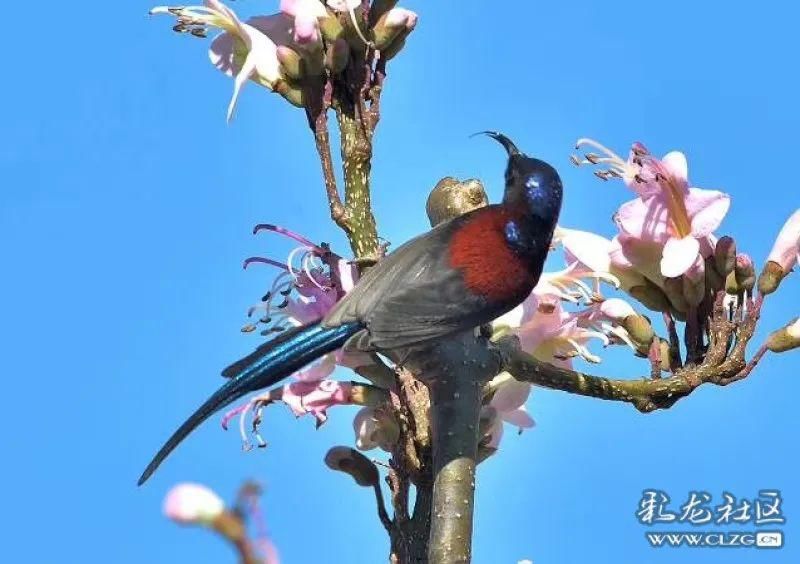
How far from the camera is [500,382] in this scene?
101 inches

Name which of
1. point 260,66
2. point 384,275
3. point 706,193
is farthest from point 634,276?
point 260,66

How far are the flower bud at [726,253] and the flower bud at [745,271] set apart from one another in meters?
0.03

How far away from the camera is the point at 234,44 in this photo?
276cm

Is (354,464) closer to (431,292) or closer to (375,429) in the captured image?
(375,429)

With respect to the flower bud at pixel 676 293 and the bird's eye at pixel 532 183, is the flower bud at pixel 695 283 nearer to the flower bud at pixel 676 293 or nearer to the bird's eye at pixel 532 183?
the flower bud at pixel 676 293

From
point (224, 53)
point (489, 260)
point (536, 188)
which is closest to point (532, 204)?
point (536, 188)

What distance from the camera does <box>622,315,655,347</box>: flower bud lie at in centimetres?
263

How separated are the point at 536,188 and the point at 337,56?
1.96 feet

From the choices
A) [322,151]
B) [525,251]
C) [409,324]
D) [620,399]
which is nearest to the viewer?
[409,324]

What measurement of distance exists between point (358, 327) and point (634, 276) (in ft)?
2.82

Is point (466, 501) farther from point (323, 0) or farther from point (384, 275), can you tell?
point (323, 0)

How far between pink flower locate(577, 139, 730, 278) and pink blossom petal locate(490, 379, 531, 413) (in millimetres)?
388

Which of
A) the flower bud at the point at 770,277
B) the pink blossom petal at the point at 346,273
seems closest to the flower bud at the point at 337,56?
the pink blossom petal at the point at 346,273

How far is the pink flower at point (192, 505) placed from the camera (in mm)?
717
